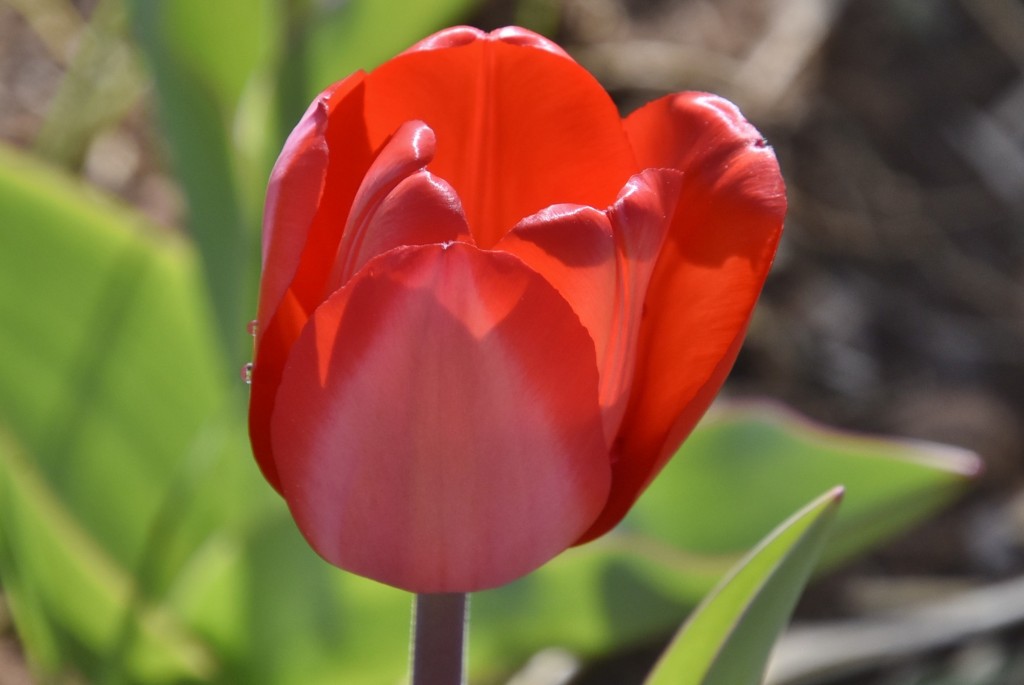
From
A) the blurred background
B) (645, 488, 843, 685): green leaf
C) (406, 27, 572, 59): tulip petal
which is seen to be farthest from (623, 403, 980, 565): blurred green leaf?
(406, 27, 572, 59): tulip petal

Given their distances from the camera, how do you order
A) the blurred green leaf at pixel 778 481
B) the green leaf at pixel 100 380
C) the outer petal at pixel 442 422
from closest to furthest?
1. the outer petal at pixel 442 422
2. the blurred green leaf at pixel 778 481
3. the green leaf at pixel 100 380

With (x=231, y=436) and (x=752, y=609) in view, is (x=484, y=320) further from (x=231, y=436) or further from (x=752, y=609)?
(x=231, y=436)

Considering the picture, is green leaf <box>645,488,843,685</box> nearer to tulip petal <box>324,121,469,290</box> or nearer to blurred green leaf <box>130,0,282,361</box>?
tulip petal <box>324,121,469,290</box>

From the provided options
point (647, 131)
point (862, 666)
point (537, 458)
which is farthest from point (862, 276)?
point (537, 458)

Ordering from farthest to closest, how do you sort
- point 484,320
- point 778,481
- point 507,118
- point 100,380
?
point 100,380, point 778,481, point 507,118, point 484,320

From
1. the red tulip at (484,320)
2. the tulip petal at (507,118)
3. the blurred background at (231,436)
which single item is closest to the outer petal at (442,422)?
the red tulip at (484,320)

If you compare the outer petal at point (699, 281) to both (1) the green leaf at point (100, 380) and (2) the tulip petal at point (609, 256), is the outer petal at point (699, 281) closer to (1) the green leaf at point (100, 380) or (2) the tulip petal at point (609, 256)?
(2) the tulip petal at point (609, 256)

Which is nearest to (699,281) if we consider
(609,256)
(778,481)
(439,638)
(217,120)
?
(609,256)
